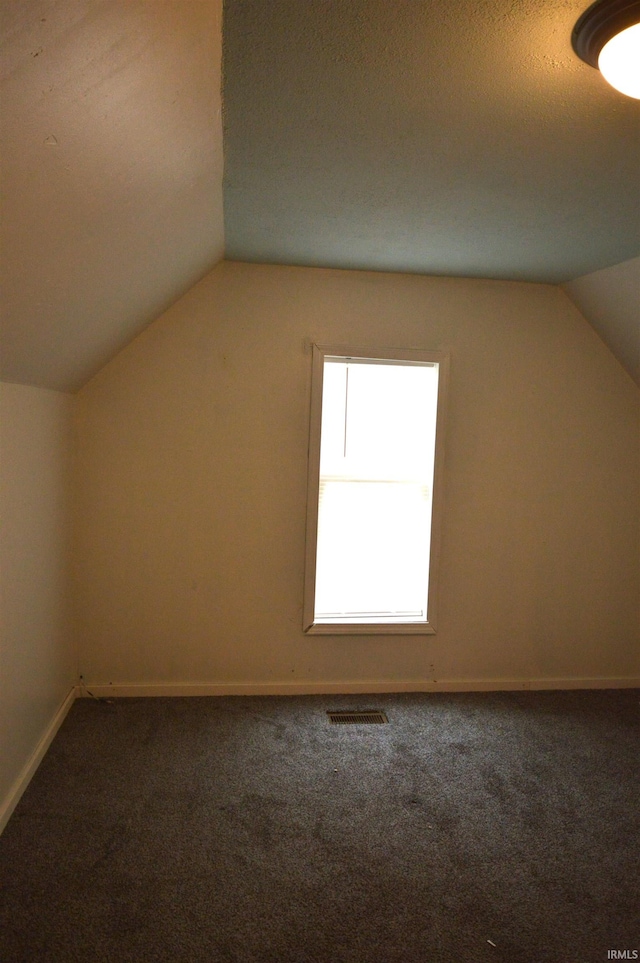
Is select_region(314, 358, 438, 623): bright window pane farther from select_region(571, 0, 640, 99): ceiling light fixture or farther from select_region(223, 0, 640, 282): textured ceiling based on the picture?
select_region(571, 0, 640, 99): ceiling light fixture

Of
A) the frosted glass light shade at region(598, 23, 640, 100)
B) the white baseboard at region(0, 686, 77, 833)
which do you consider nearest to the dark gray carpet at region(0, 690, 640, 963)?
the white baseboard at region(0, 686, 77, 833)

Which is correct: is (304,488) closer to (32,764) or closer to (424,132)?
(32,764)

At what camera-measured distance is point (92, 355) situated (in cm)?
288

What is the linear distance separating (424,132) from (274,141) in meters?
0.45

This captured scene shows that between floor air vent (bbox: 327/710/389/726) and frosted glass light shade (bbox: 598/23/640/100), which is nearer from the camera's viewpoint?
frosted glass light shade (bbox: 598/23/640/100)

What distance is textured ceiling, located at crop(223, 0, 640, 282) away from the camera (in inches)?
52.7

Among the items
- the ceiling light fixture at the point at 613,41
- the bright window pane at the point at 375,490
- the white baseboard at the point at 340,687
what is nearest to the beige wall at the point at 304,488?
the white baseboard at the point at 340,687

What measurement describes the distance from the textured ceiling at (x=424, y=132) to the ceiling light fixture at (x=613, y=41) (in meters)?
0.03

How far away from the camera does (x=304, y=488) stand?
3521mm

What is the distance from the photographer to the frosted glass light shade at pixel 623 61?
1.29 m

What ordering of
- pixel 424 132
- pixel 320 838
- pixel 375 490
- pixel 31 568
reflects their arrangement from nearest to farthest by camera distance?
pixel 424 132, pixel 320 838, pixel 31 568, pixel 375 490

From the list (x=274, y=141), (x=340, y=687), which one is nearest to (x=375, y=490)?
(x=340, y=687)

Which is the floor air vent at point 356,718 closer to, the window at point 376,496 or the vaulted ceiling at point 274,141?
the window at point 376,496

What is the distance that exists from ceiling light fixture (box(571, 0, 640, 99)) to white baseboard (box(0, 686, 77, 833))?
2945 mm
